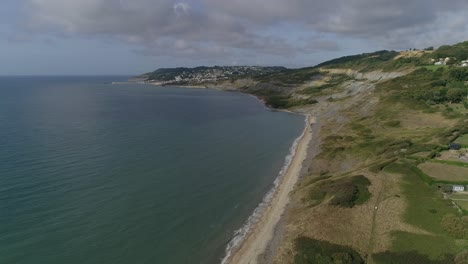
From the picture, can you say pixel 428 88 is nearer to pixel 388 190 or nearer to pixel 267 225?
pixel 388 190

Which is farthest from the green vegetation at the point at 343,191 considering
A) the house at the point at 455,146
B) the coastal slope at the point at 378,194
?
the house at the point at 455,146

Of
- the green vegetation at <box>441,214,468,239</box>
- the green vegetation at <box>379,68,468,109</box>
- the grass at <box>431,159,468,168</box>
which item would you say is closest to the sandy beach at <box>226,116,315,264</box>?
the green vegetation at <box>441,214,468,239</box>

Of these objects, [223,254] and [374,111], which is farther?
[374,111]

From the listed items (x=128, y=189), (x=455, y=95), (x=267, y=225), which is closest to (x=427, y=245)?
(x=267, y=225)

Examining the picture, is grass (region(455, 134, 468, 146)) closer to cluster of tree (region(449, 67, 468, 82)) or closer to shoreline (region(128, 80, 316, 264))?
shoreline (region(128, 80, 316, 264))

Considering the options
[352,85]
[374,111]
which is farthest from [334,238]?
[352,85]

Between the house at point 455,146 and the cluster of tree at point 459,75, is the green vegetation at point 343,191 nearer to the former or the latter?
the house at point 455,146

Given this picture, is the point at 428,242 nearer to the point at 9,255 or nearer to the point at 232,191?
the point at 232,191

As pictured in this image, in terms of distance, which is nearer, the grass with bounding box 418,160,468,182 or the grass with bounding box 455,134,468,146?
the grass with bounding box 418,160,468,182
